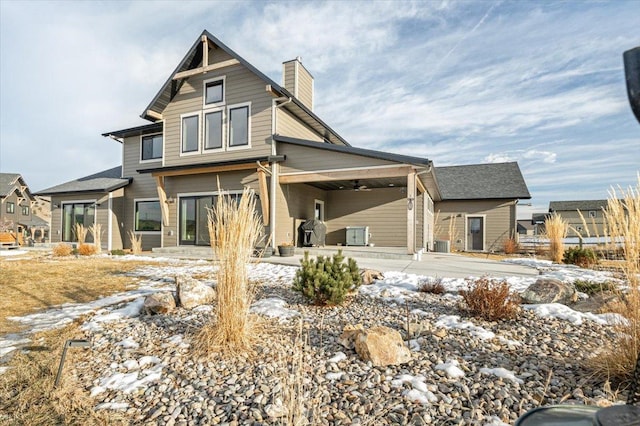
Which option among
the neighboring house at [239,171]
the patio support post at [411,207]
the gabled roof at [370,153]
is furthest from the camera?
the neighboring house at [239,171]

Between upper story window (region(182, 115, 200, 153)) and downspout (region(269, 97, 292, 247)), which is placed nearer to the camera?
downspout (region(269, 97, 292, 247))

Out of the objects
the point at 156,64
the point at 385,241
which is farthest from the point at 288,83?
the point at 385,241

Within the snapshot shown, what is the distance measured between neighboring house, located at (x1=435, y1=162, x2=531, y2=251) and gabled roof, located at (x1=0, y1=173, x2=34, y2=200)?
33.6 meters

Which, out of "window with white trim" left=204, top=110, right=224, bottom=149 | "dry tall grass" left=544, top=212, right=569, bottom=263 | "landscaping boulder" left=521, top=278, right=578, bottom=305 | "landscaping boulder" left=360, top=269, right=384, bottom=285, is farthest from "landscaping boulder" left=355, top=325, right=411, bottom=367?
"window with white trim" left=204, top=110, right=224, bottom=149

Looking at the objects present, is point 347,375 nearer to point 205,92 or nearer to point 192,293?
point 192,293

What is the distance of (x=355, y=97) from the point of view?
15695mm

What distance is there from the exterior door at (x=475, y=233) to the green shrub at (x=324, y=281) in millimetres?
13705

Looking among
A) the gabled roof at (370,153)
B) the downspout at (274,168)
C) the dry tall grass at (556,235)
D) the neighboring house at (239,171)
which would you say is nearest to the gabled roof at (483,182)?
the neighboring house at (239,171)

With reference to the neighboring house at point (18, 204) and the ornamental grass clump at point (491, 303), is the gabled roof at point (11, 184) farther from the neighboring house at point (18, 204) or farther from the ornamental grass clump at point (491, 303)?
the ornamental grass clump at point (491, 303)

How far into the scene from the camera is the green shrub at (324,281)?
12.7 ft

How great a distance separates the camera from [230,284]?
2.68 m

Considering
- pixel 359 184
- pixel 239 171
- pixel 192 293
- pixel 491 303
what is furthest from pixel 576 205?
pixel 192 293

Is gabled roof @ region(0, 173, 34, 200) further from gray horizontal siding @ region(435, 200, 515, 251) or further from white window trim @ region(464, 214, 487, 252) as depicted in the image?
white window trim @ region(464, 214, 487, 252)

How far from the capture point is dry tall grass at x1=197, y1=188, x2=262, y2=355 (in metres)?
2.66
